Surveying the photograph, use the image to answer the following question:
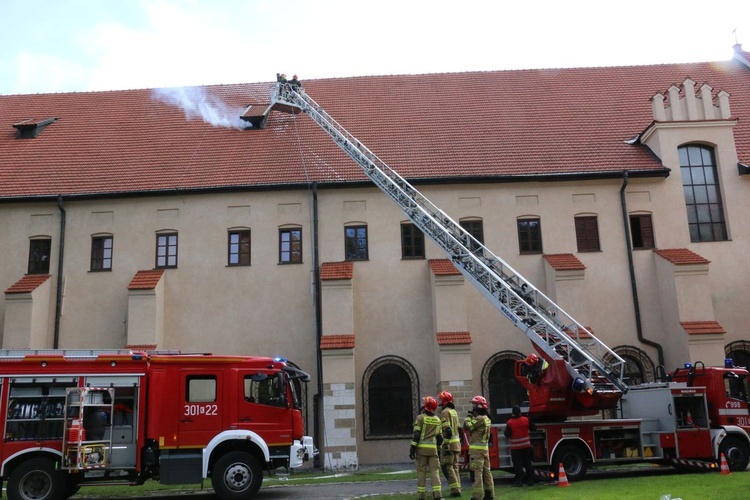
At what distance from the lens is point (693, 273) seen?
22062mm

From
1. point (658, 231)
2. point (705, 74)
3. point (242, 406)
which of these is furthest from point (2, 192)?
point (705, 74)

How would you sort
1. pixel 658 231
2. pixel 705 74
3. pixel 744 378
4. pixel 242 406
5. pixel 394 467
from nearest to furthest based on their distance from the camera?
pixel 242 406
pixel 744 378
pixel 394 467
pixel 658 231
pixel 705 74

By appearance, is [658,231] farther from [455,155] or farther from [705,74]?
[705,74]

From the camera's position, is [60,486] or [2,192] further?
[2,192]

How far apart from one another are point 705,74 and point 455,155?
40.5 feet

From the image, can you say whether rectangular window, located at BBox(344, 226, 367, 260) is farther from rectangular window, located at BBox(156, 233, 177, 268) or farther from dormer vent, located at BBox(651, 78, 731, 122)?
dormer vent, located at BBox(651, 78, 731, 122)

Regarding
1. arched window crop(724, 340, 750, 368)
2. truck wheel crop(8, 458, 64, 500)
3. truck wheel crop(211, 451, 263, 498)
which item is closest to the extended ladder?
arched window crop(724, 340, 750, 368)

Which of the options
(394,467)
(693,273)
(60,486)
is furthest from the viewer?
(693,273)

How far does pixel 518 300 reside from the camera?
15.9 metres

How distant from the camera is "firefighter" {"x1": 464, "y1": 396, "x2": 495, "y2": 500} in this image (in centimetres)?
1175

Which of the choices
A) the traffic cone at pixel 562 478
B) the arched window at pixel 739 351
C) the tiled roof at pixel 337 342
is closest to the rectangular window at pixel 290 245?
the tiled roof at pixel 337 342

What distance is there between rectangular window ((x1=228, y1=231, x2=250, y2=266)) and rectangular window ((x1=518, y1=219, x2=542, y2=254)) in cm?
916

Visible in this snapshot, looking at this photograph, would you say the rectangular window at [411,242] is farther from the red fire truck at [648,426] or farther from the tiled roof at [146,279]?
the red fire truck at [648,426]

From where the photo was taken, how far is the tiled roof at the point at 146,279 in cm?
2225
